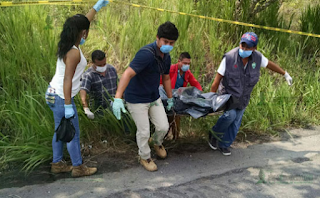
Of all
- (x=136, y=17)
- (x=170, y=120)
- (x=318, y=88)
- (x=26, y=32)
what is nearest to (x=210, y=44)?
(x=136, y=17)

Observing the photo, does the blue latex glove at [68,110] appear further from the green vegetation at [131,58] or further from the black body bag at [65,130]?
the green vegetation at [131,58]

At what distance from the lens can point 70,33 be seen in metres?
2.48

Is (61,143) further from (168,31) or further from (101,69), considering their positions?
(168,31)

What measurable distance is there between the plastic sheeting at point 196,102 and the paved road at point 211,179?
60 cm

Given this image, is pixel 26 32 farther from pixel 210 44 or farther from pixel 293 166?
pixel 293 166

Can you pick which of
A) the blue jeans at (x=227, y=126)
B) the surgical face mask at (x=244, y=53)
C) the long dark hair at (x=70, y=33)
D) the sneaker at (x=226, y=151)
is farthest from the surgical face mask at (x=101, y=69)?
the sneaker at (x=226, y=151)

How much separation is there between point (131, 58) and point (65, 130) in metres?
2.46

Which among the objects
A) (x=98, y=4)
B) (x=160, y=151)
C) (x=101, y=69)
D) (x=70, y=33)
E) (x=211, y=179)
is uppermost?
(x=98, y=4)

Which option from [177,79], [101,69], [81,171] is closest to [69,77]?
[81,171]

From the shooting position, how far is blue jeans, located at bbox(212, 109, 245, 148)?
326 centimetres

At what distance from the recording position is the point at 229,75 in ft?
10.5

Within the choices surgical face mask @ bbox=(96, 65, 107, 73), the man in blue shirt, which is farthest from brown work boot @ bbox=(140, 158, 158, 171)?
surgical face mask @ bbox=(96, 65, 107, 73)

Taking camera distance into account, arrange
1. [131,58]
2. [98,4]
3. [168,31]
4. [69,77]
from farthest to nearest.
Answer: [131,58] → [98,4] → [168,31] → [69,77]

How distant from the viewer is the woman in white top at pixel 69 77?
2459 millimetres
